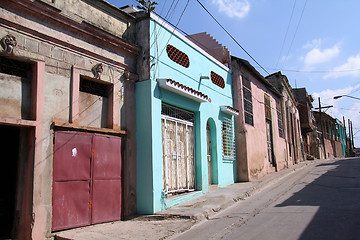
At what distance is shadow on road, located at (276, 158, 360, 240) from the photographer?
16.4 feet

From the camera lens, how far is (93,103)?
22.7ft

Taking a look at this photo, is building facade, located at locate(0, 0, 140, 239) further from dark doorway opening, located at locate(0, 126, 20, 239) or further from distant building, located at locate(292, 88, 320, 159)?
distant building, located at locate(292, 88, 320, 159)

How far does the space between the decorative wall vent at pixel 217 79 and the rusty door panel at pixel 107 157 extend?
219 inches

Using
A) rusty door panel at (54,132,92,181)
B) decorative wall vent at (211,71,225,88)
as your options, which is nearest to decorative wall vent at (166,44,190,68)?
decorative wall vent at (211,71,225,88)

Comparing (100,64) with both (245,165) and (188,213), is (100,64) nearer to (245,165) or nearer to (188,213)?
(188,213)

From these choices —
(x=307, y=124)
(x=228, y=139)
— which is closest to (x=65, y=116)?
(x=228, y=139)

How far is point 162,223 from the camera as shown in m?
6.59

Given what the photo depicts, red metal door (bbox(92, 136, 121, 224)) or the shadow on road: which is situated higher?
red metal door (bbox(92, 136, 121, 224))

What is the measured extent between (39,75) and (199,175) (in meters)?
5.81

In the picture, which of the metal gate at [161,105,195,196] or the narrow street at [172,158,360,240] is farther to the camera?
the metal gate at [161,105,195,196]

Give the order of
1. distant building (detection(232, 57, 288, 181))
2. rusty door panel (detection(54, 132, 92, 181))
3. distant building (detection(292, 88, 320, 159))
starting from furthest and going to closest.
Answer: distant building (detection(292, 88, 320, 159)), distant building (detection(232, 57, 288, 181)), rusty door panel (detection(54, 132, 92, 181))

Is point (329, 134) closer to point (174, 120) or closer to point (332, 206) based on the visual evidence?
point (332, 206)

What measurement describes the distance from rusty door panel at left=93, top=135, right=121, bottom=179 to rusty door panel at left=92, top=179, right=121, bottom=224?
0.55ft

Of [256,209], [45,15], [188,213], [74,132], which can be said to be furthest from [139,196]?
[45,15]
